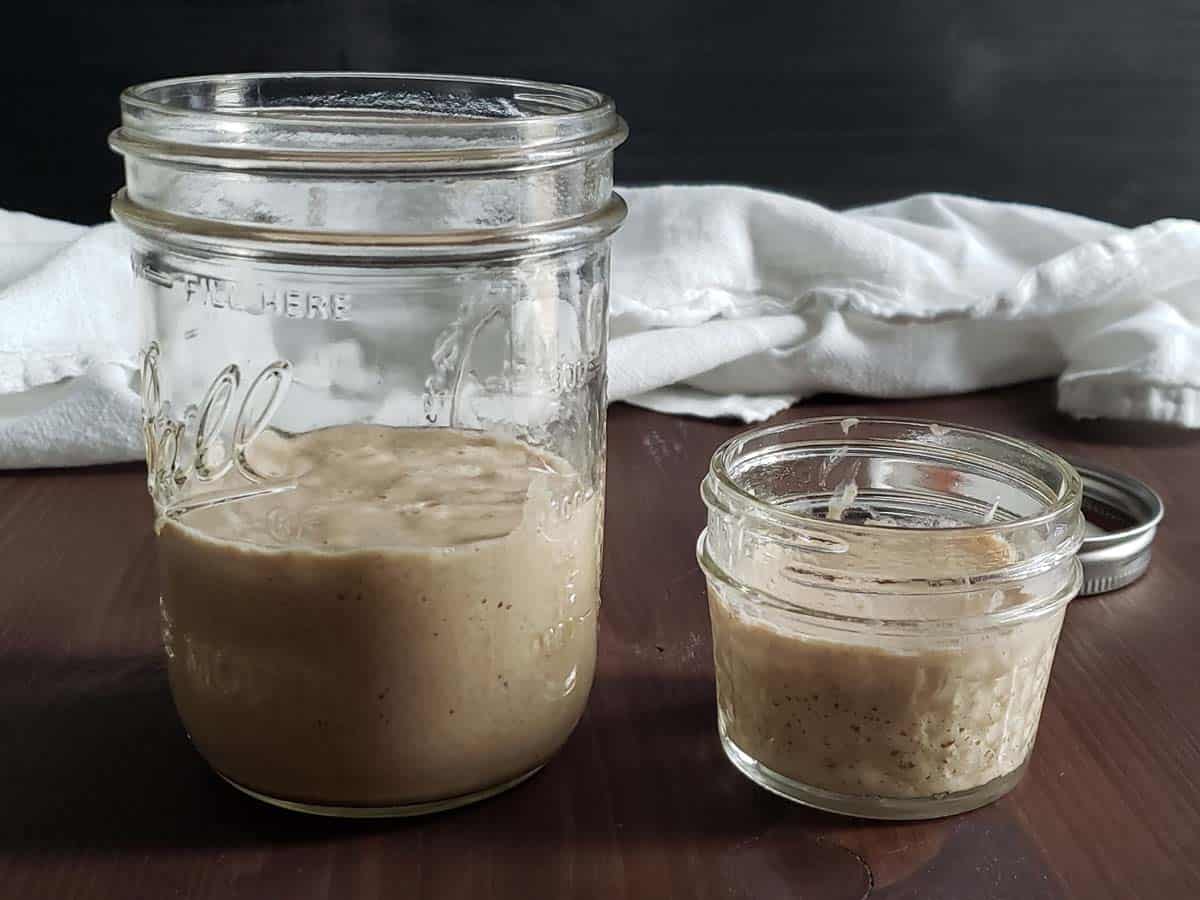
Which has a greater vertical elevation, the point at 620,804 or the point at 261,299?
the point at 261,299

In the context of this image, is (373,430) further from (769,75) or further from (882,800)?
(769,75)

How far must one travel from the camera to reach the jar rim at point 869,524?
514 mm

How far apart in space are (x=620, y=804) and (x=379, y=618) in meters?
0.12

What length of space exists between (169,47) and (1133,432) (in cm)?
87

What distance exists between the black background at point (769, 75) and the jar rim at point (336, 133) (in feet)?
2.59

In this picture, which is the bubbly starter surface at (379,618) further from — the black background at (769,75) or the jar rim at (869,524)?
the black background at (769,75)

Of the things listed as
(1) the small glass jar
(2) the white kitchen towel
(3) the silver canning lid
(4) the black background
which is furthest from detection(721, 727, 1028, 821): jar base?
(4) the black background

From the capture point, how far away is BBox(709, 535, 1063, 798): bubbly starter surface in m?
0.52

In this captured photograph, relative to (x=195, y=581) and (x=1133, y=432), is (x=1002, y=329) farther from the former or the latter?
(x=195, y=581)

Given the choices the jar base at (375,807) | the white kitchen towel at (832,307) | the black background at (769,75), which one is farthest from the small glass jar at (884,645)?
the black background at (769,75)

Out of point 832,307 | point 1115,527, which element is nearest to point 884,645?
point 1115,527

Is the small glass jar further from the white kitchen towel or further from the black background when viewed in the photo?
the black background

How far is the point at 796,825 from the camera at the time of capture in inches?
21.0

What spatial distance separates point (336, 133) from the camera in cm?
46
